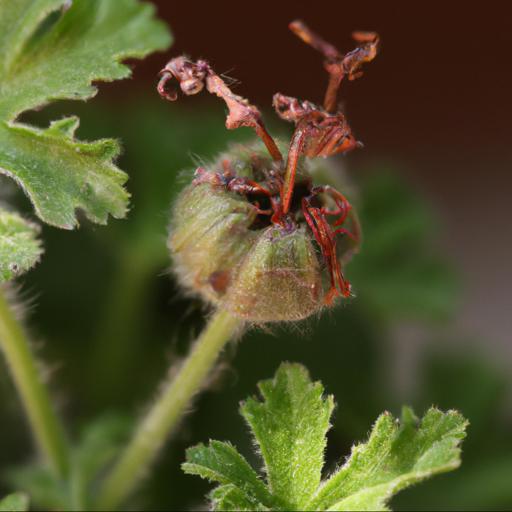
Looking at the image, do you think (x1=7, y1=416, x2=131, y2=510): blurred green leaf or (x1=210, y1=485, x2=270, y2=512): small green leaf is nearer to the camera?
(x1=210, y1=485, x2=270, y2=512): small green leaf

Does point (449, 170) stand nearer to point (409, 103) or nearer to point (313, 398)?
point (409, 103)

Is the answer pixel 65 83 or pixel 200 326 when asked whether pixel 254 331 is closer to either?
pixel 200 326

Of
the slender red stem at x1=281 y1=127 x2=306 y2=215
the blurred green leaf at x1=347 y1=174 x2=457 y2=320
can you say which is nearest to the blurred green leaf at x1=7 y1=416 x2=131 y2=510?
the slender red stem at x1=281 y1=127 x2=306 y2=215

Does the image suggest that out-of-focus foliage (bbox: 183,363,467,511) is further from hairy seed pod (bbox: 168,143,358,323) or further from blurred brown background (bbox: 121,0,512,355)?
blurred brown background (bbox: 121,0,512,355)

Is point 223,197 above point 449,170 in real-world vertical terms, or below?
below

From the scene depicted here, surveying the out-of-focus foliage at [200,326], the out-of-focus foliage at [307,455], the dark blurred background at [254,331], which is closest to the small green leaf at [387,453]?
the out-of-focus foliage at [307,455]

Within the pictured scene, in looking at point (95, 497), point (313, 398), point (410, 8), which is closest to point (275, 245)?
point (313, 398)

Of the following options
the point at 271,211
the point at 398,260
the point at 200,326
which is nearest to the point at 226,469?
the point at 271,211
